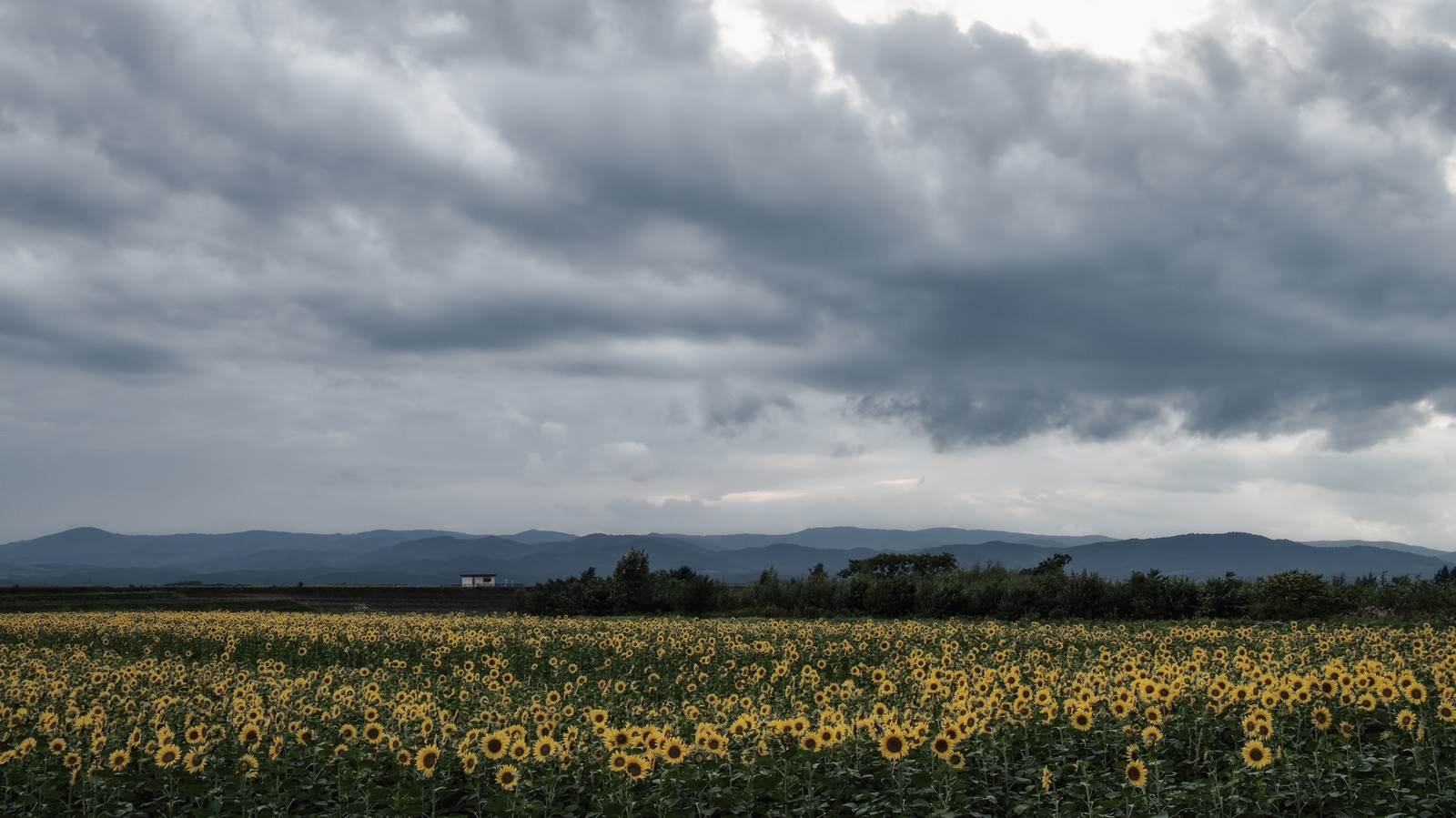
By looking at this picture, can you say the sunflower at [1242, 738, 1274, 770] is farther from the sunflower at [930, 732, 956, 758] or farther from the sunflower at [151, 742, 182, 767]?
the sunflower at [151, 742, 182, 767]

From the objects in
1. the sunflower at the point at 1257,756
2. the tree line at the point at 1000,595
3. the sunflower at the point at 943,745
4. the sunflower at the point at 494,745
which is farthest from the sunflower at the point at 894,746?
the tree line at the point at 1000,595

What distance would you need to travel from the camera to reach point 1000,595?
135 ft

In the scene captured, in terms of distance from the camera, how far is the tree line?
111 ft

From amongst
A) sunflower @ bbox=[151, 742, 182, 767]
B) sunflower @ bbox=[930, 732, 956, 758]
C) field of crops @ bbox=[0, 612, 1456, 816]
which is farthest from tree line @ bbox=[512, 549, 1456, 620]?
sunflower @ bbox=[151, 742, 182, 767]

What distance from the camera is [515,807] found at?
966 cm

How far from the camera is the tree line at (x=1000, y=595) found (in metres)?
33.9

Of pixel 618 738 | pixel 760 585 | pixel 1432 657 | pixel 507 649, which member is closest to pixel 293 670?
pixel 507 649

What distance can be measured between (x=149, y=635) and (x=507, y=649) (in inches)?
630

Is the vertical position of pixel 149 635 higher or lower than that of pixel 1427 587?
lower

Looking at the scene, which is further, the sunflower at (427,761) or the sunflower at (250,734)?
the sunflower at (250,734)

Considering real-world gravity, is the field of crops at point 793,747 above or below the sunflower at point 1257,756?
below

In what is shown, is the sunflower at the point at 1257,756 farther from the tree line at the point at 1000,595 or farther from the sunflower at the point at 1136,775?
the tree line at the point at 1000,595

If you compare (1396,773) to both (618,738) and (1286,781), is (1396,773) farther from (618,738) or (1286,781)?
(618,738)

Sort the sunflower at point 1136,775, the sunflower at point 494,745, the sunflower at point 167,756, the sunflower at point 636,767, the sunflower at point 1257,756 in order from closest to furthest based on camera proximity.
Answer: the sunflower at point 1136,775
the sunflower at point 1257,756
the sunflower at point 636,767
the sunflower at point 494,745
the sunflower at point 167,756
